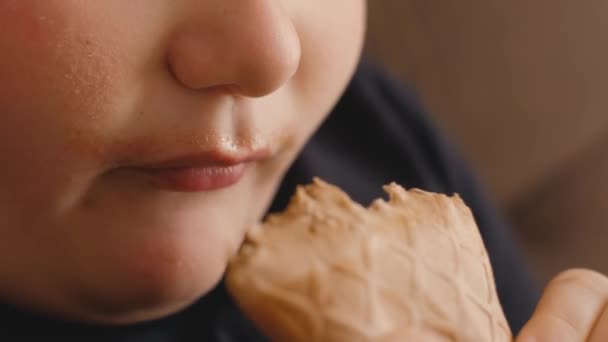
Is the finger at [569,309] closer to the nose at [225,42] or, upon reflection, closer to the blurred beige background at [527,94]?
the nose at [225,42]

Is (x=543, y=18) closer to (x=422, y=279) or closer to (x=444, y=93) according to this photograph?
(x=444, y=93)

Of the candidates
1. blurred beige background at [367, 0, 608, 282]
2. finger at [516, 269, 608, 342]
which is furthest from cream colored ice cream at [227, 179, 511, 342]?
blurred beige background at [367, 0, 608, 282]

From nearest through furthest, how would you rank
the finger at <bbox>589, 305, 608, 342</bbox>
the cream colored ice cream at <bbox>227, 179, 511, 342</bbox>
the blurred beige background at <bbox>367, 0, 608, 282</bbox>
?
the cream colored ice cream at <bbox>227, 179, 511, 342</bbox>
the finger at <bbox>589, 305, 608, 342</bbox>
the blurred beige background at <bbox>367, 0, 608, 282</bbox>

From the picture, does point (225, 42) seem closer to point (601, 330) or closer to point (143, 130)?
point (143, 130)

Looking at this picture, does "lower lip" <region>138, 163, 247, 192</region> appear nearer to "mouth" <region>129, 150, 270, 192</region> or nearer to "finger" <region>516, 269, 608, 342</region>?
"mouth" <region>129, 150, 270, 192</region>

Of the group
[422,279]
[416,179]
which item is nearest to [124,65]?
[422,279]
